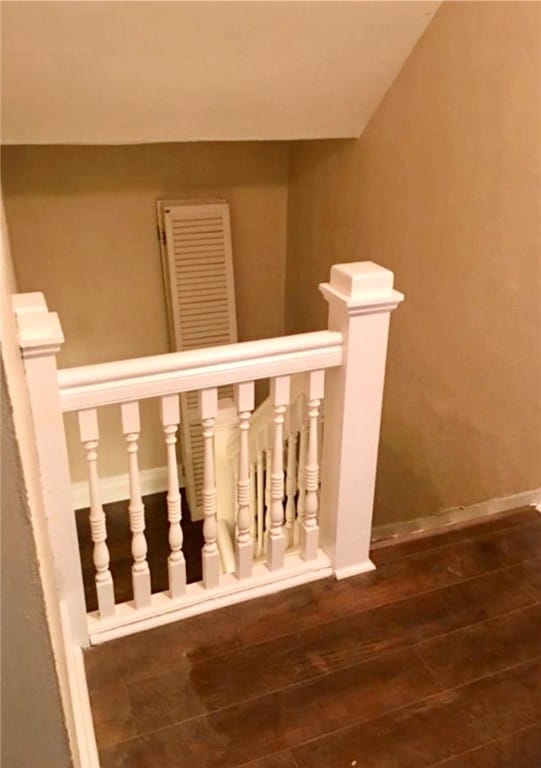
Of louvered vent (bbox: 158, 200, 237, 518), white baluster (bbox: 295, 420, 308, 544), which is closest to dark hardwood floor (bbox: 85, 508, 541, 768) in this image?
white baluster (bbox: 295, 420, 308, 544)

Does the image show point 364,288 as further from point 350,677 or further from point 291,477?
point 350,677

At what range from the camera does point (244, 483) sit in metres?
1.81

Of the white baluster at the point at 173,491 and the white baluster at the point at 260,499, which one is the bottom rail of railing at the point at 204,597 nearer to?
the white baluster at the point at 173,491

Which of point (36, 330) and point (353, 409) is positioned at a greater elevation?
point (36, 330)

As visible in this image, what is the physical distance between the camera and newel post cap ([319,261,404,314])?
64.4 inches

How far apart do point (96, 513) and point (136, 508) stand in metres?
0.10

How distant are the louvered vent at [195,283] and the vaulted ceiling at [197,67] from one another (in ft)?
2.71

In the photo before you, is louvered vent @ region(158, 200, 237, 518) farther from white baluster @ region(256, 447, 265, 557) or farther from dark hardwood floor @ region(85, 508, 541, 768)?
dark hardwood floor @ region(85, 508, 541, 768)

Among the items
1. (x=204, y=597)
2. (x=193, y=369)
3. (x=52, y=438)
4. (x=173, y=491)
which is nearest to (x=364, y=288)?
(x=193, y=369)

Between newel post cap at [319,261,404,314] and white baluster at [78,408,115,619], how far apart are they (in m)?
0.66

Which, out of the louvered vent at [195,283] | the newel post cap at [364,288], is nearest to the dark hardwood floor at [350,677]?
the newel post cap at [364,288]

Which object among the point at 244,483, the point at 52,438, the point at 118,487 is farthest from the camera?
the point at 118,487

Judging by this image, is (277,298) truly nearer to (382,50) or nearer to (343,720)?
(382,50)

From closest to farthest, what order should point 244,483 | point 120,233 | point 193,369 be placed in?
point 193,369 → point 244,483 → point 120,233
